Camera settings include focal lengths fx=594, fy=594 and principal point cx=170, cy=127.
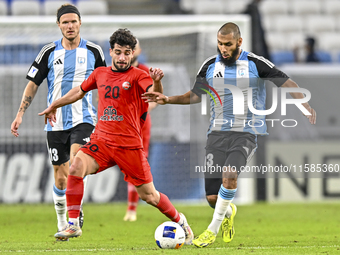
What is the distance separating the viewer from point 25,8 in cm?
1327

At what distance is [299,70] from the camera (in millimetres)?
12055

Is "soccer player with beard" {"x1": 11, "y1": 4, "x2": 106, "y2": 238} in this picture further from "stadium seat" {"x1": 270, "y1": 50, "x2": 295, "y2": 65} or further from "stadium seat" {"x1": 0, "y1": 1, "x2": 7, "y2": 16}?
"stadium seat" {"x1": 270, "y1": 50, "x2": 295, "y2": 65}

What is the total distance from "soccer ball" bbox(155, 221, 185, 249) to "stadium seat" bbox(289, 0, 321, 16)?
1210 cm

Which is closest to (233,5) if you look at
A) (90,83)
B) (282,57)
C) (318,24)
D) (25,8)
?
(282,57)

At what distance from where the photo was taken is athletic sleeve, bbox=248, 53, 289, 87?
553 centimetres

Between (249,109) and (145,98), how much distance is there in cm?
113

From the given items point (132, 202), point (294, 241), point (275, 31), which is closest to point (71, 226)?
point (294, 241)

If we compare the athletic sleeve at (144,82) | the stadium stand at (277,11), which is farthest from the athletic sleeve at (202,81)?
the stadium stand at (277,11)

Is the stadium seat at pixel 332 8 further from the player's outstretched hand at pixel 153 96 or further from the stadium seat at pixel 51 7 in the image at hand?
the player's outstretched hand at pixel 153 96

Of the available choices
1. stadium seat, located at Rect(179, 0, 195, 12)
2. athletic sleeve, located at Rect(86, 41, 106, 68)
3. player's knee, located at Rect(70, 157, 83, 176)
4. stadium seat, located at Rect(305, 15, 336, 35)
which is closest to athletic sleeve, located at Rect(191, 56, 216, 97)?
athletic sleeve, located at Rect(86, 41, 106, 68)

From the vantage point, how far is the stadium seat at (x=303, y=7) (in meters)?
16.0

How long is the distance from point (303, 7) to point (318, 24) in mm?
656

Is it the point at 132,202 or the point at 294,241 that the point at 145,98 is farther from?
the point at 132,202

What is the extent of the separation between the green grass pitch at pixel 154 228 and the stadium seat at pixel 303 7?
708cm
